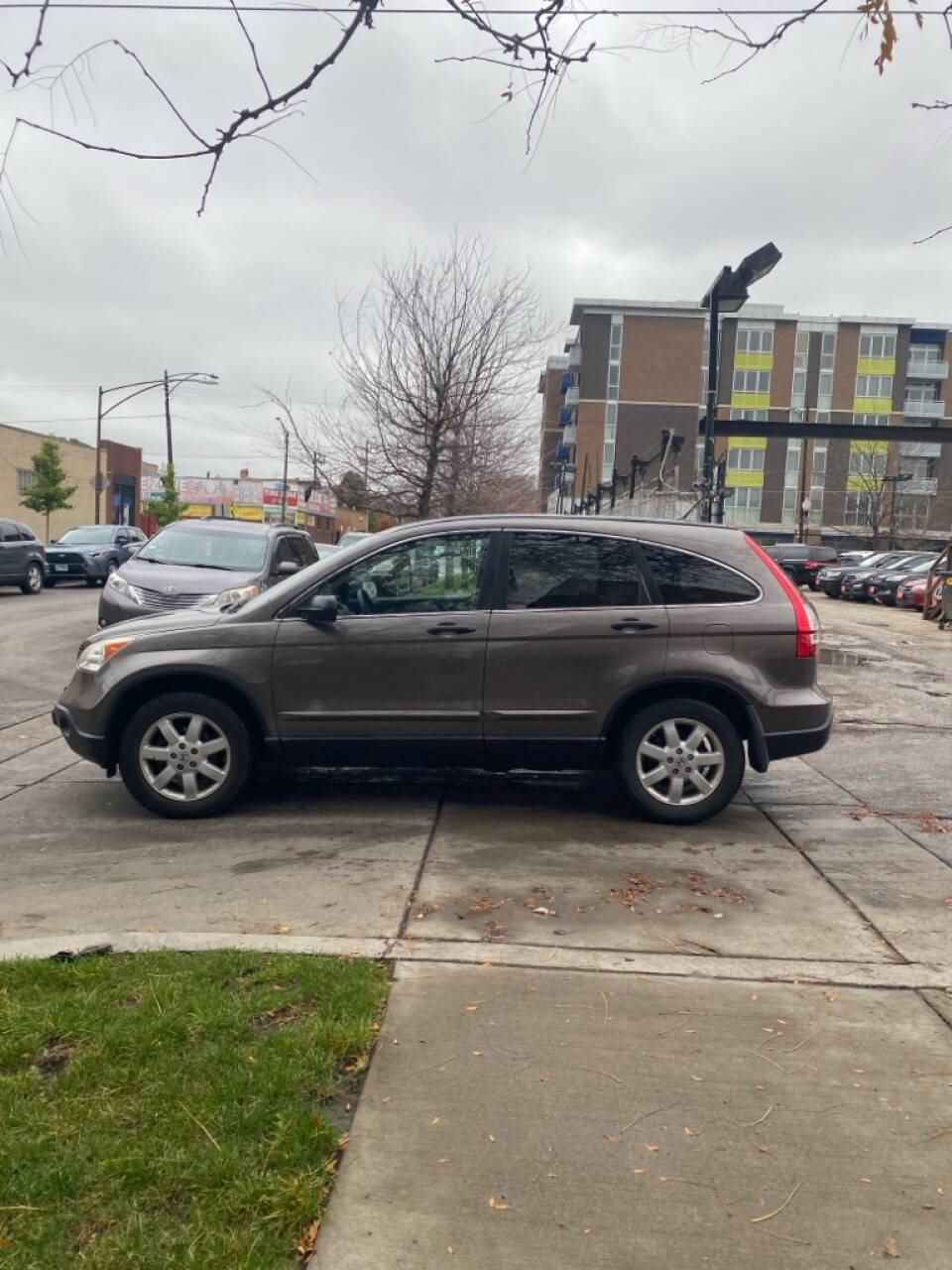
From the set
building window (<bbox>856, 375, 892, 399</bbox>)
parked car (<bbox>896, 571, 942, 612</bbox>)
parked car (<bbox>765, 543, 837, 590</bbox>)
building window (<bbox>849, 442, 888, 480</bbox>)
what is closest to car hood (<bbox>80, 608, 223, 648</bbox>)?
parked car (<bbox>896, 571, 942, 612</bbox>)

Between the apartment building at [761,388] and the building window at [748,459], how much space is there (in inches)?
3.5

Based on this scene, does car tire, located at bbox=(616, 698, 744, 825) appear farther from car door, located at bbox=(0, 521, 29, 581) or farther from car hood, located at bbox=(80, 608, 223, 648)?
car door, located at bbox=(0, 521, 29, 581)

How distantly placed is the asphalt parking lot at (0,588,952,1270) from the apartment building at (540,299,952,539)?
66.9m

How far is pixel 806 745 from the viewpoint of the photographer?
608cm

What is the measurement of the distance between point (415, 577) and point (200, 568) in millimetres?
7089

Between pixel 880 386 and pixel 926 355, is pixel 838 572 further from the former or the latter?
pixel 926 355

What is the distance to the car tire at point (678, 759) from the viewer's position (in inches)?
236

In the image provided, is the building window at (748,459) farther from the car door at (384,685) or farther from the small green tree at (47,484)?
the car door at (384,685)

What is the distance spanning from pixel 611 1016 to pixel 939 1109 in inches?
41.2

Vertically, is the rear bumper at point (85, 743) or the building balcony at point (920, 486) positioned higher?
the building balcony at point (920, 486)

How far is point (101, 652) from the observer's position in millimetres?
6250

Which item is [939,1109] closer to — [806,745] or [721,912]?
[721,912]

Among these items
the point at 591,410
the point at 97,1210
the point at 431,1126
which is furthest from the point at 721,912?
the point at 591,410

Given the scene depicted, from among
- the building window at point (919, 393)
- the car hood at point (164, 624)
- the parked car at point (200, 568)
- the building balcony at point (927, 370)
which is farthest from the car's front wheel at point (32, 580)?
the building window at point (919, 393)
